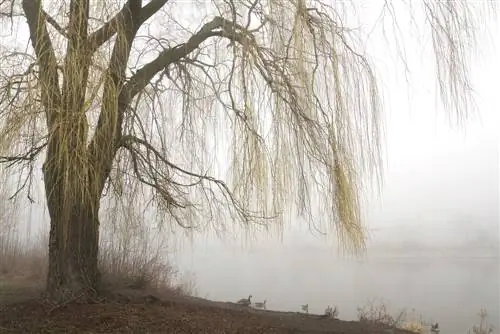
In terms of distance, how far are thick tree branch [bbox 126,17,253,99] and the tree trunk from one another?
1302 mm

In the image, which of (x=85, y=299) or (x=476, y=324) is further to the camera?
(x=476, y=324)

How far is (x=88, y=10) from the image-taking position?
4559mm

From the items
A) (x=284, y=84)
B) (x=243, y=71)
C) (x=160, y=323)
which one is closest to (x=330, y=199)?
(x=284, y=84)

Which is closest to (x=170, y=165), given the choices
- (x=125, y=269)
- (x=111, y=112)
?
(x=111, y=112)

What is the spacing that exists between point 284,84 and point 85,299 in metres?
2.94

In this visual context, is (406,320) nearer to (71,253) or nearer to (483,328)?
(483,328)

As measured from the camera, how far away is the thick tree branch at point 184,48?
4848 mm

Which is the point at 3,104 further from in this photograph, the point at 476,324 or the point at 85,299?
the point at 476,324

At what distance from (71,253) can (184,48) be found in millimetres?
2537

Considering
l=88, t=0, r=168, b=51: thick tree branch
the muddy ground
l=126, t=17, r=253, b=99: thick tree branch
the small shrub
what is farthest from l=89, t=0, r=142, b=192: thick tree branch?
the small shrub

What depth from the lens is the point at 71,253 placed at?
5234 millimetres

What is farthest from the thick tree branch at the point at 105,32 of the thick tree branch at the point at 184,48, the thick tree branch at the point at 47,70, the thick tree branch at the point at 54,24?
the thick tree branch at the point at 184,48

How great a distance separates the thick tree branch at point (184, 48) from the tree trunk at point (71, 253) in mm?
1302

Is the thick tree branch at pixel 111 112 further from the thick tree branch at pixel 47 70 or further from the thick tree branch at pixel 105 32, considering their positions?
the thick tree branch at pixel 47 70
